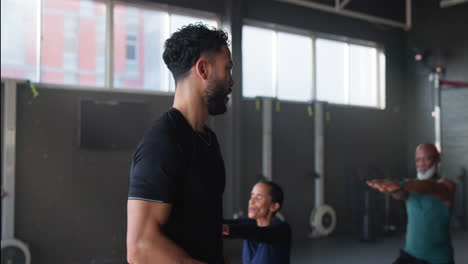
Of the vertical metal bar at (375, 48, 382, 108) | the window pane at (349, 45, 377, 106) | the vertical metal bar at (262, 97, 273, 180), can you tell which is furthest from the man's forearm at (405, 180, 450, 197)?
the vertical metal bar at (375, 48, 382, 108)

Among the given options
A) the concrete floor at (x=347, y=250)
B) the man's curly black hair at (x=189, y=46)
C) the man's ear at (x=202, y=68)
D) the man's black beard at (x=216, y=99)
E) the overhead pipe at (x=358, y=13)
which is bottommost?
the concrete floor at (x=347, y=250)

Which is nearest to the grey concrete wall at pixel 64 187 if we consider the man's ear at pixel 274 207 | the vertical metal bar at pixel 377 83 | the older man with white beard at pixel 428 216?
the man's ear at pixel 274 207

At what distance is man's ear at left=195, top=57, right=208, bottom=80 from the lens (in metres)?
1.29

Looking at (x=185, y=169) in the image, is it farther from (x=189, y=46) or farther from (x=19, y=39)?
(x=19, y=39)

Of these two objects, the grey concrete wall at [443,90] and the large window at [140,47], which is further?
the grey concrete wall at [443,90]

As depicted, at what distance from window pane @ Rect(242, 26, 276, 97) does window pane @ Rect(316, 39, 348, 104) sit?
0.90 meters

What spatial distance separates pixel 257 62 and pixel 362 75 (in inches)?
86.0

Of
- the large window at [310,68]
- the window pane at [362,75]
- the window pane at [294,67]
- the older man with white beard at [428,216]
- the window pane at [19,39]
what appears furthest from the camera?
the window pane at [362,75]

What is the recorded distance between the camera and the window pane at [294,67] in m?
6.86

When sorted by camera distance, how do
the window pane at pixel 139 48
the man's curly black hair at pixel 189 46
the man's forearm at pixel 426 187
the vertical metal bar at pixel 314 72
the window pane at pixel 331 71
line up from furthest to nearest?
1. the window pane at pixel 331 71
2. the vertical metal bar at pixel 314 72
3. the window pane at pixel 139 48
4. the man's forearm at pixel 426 187
5. the man's curly black hair at pixel 189 46

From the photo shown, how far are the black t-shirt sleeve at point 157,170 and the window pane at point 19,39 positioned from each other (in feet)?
13.8

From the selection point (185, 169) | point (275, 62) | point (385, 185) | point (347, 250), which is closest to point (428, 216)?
point (385, 185)

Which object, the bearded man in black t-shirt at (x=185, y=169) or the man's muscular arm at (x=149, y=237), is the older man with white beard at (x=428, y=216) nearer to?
the bearded man in black t-shirt at (x=185, y=169)

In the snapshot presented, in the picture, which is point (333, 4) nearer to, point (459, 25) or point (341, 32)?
point (341, 32)
